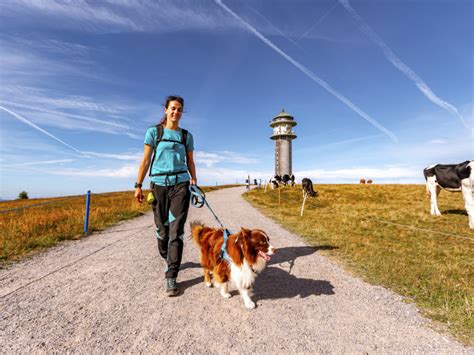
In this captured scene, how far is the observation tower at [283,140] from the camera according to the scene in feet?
135

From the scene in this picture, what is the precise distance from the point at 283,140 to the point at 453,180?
32438 millimetres

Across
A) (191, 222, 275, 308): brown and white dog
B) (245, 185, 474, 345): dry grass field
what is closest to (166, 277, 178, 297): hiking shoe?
(191, 222, 275, 308): brown and white dog

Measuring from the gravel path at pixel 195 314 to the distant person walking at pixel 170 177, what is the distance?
0.75 meters

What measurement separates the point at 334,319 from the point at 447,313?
1.47m

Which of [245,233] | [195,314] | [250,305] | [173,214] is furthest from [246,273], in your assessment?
[173,214]

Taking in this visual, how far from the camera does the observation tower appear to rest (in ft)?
135

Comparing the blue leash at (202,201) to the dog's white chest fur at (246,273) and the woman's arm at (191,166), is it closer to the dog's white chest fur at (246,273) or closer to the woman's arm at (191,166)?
the woman's arm at (191,166)

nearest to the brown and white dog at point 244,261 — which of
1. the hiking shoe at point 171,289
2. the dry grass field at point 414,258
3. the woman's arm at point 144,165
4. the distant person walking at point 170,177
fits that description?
the hiking shoe at point 171,289

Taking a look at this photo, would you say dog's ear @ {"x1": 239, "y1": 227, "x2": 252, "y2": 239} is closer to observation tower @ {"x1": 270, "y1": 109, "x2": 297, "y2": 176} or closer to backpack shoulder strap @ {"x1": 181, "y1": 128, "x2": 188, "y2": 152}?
backpack shoulder strap @ {"x1": 181, "y1": 128, "x2": 188, "y2": 152}

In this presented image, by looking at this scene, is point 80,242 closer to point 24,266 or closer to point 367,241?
point 24,266

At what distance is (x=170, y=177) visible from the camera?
3650 mm

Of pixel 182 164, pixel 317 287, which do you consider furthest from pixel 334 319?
pixel 182 164

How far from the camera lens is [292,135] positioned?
1655 inches

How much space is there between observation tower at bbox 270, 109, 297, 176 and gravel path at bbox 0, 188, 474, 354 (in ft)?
123
